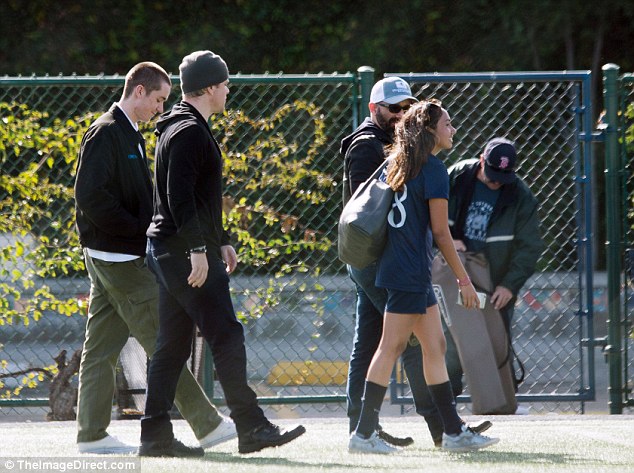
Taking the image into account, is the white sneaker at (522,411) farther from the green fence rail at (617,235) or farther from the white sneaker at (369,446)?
the white sneaker at (369,446)

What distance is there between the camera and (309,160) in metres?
7.09

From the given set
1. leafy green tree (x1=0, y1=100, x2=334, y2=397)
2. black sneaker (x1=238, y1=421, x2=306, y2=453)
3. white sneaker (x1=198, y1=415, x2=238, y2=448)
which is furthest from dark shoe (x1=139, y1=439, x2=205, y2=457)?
leafy green tree (x1=0, y1=100, x2=334, y2=397)

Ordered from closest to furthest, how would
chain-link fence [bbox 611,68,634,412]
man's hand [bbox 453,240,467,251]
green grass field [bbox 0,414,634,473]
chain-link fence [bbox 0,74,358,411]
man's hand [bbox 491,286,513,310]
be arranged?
green grass field [bbox 0,414,634,473] → man's hand [bbox 453,240,467,251] → man's hand [bbox 491,286,513,310] → chain-link fence [bbox 611,68,634,412] → chain-link fence [bbox 0,74,358,411]

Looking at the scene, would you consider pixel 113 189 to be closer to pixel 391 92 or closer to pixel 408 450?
pixel 391 92

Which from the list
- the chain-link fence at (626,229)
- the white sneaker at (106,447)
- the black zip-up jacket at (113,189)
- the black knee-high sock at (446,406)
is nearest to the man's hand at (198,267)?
the black zip-up jacket at (113,189)

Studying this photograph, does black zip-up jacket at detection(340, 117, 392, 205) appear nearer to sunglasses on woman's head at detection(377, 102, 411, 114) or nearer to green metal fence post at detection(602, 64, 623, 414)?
sunglasses on woman's head at detection(377, 102, 411, 114)

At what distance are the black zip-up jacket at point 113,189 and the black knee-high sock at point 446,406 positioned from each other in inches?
58.2

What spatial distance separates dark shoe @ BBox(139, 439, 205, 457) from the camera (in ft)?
15.9

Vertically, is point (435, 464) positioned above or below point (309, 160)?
below

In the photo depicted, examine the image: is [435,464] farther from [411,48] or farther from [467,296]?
[411,48]

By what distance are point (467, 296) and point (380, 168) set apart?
69 cm

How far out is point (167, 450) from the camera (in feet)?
16.0

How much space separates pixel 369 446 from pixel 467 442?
433 mm

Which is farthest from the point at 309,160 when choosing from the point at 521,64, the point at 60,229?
the point at 521,64
